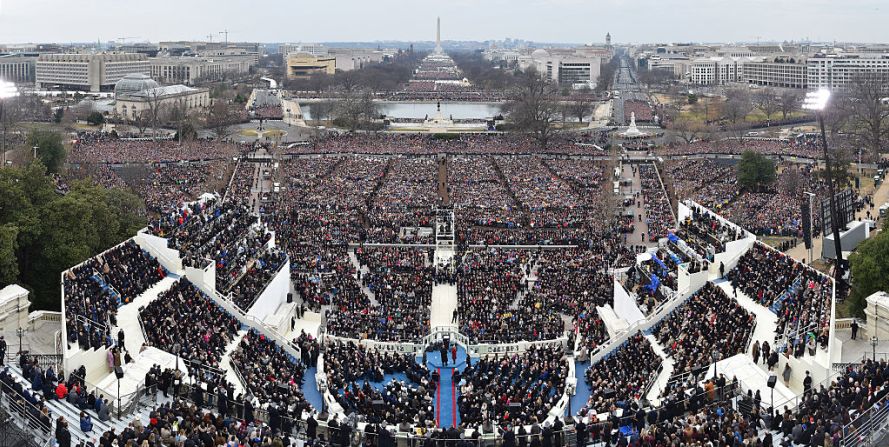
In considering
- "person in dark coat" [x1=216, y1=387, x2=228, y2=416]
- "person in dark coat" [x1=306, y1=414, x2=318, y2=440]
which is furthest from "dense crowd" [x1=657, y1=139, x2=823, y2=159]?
"person in dark coat" [x1=216, y1=387, x2=228, y2=416]

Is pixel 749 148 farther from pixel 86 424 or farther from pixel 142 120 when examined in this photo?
pixel 86 424

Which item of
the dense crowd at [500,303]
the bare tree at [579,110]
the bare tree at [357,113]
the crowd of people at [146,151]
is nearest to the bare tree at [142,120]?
the crowd of people at [146,151]

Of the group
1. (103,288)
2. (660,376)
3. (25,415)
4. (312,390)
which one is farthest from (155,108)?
(25,415)

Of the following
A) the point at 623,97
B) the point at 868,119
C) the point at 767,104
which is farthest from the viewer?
the point at 623,97

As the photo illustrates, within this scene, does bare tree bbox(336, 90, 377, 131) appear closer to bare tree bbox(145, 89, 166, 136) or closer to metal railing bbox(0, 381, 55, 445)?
bare tree bbox(145, 89, 166, 136)

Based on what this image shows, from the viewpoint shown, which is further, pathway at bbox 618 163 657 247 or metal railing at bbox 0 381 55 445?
pathway at bbox 618 163 657 247

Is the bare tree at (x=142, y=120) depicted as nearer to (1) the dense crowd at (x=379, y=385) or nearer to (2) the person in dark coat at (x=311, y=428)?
(1) the dense crowd at (x=379, y=385)

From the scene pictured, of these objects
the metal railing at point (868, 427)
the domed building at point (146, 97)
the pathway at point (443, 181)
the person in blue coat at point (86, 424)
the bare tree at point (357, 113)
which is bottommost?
the person in blue coat at point (86, 424)
